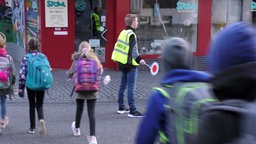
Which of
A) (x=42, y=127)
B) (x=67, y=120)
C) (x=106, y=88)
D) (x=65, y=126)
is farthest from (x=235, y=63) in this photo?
(x=106, y=88)

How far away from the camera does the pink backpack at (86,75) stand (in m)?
6.01

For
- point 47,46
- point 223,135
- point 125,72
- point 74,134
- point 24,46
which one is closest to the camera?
point 223,135

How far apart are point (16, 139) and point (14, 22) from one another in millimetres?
9173

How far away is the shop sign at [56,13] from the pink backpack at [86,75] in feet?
22.1

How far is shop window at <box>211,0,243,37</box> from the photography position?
13.6 metres

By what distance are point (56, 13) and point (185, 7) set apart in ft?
12.7

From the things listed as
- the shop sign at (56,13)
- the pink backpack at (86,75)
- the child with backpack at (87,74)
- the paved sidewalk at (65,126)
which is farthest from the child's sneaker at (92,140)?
the shop sign at (56,13)

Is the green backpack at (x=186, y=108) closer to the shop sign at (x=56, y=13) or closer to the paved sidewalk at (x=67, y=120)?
the paved sidewalk at (x=67, y=120)

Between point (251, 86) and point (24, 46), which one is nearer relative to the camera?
point (251, 86)

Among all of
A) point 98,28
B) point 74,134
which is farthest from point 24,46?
point 74,134

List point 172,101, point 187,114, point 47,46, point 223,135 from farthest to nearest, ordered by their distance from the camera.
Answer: point 47,46 < point 172,101 < point 187,114 < point 223,135

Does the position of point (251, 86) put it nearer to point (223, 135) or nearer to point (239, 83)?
point (239, 83)

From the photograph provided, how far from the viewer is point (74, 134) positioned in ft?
21.7

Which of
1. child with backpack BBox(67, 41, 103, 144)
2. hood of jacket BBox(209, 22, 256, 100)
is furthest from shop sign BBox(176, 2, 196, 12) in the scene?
hood of jacket BBox(209, 22, 256, 100)
